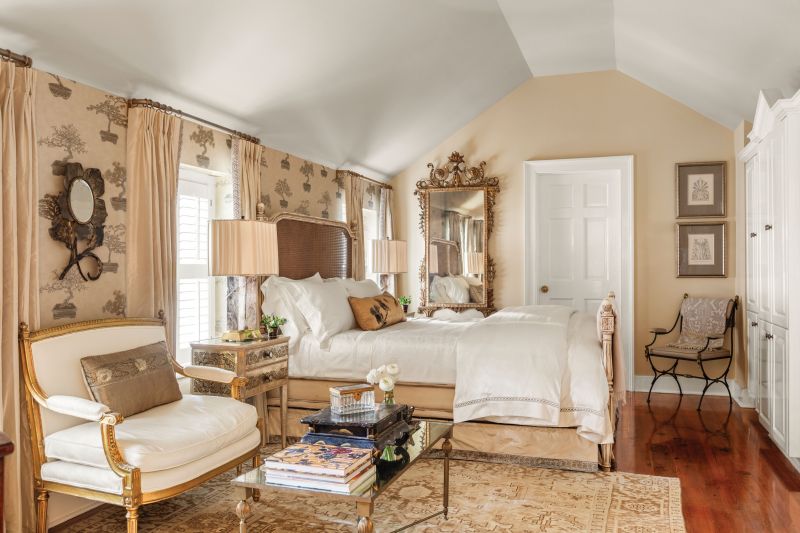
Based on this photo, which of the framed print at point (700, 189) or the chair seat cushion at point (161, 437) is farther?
the framed print at point (700, 189)

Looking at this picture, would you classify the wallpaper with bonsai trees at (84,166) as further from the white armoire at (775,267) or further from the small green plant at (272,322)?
the white armoire at (775,267)

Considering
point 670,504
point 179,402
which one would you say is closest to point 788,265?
point 670,504

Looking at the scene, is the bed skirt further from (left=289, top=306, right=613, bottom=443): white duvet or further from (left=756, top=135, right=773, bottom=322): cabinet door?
(left=756, top=135, right=773, bottom=322): cabinet door

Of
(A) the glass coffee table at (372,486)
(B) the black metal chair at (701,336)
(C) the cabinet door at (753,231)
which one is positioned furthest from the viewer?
(B) the black metal chair at (701,336)

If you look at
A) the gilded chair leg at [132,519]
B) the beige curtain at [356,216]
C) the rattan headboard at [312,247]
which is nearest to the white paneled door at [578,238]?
the beige curtain at [356,216]

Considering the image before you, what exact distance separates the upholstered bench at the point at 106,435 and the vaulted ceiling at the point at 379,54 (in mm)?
1402

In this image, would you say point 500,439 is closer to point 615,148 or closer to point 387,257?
point 387,257

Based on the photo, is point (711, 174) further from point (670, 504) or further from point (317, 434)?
point (317, 434)

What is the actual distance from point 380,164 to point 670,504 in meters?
4.56

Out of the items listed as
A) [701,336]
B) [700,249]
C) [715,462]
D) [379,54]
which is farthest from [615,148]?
[715,462]

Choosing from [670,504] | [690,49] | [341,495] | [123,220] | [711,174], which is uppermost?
[690,49]

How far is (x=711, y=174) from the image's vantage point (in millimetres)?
6121

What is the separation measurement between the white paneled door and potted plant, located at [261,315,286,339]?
339 centimetres

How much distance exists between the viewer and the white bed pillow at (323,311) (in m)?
4.40
